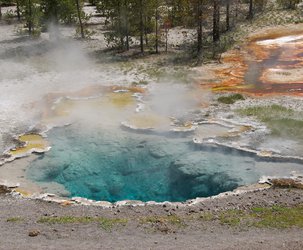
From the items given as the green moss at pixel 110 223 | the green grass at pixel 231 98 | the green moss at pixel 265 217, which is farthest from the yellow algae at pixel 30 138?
the green moss at pixel 265 217

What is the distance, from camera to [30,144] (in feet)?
78.1

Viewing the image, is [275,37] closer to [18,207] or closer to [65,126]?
[65,126]

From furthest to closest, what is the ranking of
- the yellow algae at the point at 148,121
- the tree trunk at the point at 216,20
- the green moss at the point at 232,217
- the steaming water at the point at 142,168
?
the tree trunk at the point at 216,20, the yellow algae at the point at 148,121, the steaming water at the point at 142,168, the green moss at the point at 232,217

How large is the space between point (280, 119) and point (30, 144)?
12582 mm

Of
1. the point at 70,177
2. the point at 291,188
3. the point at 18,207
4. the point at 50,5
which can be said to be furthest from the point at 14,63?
the point at 291,188

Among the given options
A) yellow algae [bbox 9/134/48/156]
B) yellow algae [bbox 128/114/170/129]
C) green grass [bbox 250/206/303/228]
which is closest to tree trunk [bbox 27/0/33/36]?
yellow algae [bbox 128/114/170/129]

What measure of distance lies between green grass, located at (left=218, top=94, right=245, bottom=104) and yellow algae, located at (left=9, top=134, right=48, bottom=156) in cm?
1051

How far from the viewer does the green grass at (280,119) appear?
2377cm

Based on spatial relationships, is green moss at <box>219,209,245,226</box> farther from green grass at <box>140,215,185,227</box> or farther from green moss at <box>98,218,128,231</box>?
green moss at <box>98,218,128,231</box>

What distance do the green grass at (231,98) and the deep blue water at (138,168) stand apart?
18.1 ft

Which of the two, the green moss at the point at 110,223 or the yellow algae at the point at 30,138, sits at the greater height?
the yellow algae at the point at 30,138

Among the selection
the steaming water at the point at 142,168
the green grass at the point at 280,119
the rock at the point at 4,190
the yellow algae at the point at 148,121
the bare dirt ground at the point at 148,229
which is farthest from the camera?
the yellow algae at the point at 148,121

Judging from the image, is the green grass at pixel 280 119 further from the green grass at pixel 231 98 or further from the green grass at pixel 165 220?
the green grass at pixel 165 220

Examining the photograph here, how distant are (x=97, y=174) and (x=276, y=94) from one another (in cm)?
1317
